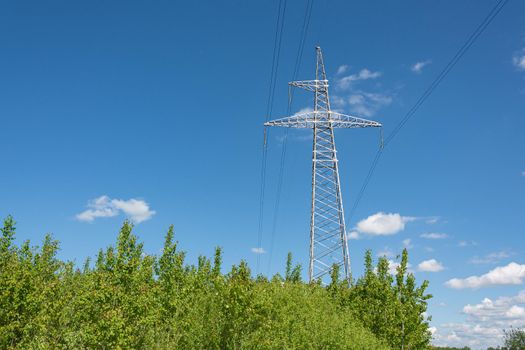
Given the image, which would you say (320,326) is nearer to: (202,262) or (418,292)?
(418,292)

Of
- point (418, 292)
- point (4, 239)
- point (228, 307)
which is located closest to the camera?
point (228, 307)

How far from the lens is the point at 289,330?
36.2 m

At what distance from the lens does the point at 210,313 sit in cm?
4478

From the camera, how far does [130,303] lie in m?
49.0

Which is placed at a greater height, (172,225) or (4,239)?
(172,225)

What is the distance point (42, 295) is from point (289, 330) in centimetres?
3016

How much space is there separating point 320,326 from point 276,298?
7.34m

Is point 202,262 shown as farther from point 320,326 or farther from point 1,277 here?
point 320,326

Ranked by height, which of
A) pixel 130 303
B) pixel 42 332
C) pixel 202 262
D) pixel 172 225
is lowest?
pixel 42 332

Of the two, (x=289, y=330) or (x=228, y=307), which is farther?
(x=228, y=307)

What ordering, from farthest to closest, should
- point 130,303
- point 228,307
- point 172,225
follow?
point 172,225
point 130,303
point 228,307

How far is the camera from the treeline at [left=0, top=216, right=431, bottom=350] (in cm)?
3780

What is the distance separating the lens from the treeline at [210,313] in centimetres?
3780

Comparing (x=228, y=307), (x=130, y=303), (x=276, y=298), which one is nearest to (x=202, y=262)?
(x=130, y=303)
